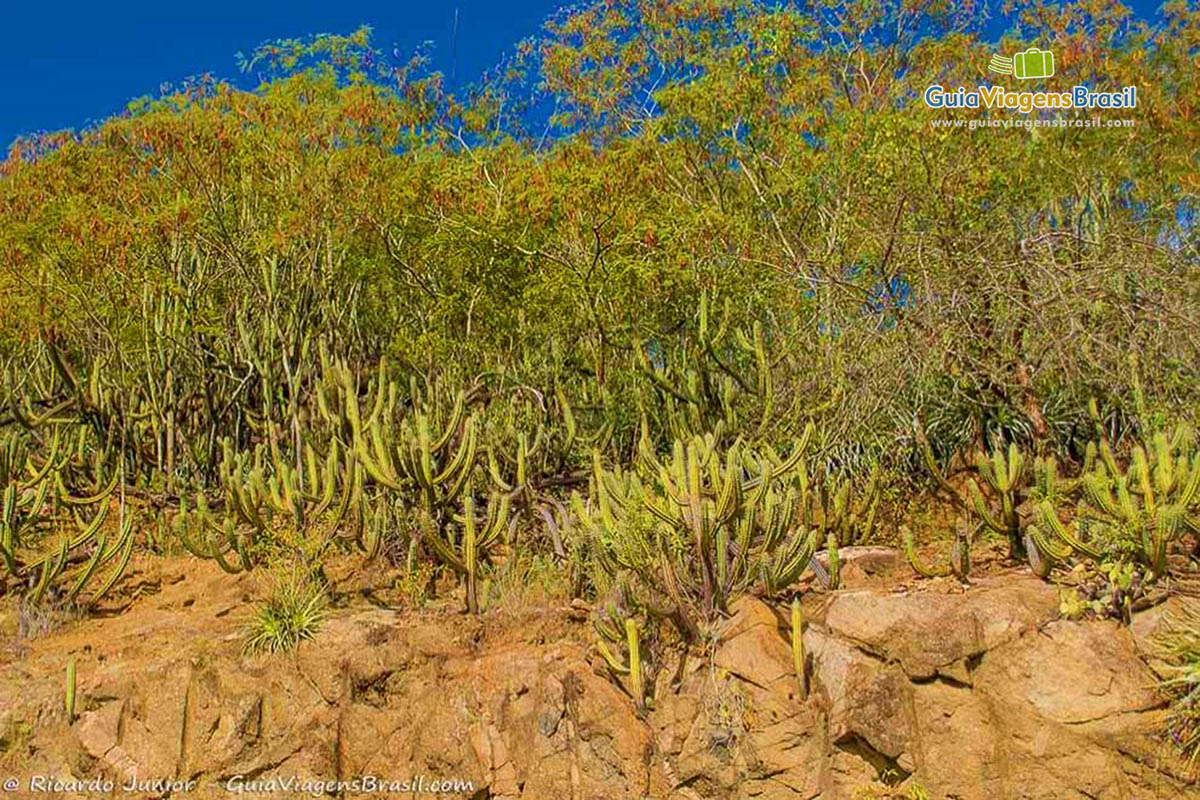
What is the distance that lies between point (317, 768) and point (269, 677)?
2.24 feet

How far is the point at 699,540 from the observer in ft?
22.5

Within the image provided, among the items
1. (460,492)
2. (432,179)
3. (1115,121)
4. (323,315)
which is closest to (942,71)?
(1115,121)

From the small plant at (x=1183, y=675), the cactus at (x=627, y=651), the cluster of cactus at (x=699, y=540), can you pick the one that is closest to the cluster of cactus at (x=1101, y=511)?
the small plant at (x=1183, y=675)

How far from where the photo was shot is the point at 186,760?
6.77 m

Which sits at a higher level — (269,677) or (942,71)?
(942,71)

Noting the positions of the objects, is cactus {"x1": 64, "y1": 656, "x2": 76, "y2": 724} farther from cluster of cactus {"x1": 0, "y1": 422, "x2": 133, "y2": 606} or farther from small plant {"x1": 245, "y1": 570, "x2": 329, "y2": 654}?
cluster of cactus {"x1": 0, "y1": 422, "x2": 133, "y2": 606}

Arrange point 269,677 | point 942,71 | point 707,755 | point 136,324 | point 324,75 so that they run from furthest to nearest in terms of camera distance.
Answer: point 942,71 → point 324,75 → point 136,324 → point 269,677 → point 707,755

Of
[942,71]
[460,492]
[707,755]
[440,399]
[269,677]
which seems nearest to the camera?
[707,755]

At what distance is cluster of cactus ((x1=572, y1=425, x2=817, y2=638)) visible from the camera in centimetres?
691

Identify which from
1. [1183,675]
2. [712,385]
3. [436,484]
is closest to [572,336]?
[712,385]

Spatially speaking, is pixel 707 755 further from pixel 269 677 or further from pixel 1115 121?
pixel 1115 121

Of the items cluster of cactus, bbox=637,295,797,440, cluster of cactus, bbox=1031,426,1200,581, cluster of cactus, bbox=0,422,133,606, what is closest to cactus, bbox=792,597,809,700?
cluster of cactus, bbox=1031,426,1200,581

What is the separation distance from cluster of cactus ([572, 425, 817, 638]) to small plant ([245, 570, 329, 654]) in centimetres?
201

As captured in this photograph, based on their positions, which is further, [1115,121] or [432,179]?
[1115,121]
